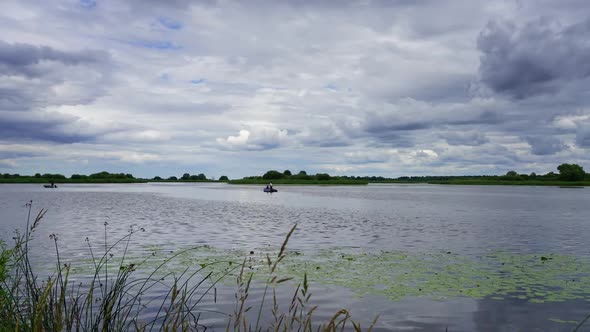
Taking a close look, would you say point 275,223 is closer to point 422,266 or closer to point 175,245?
point 175,245

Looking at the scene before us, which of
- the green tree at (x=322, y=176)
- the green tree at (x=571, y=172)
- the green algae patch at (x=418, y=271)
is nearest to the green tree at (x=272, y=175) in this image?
the green tree at (x=322, y=176)

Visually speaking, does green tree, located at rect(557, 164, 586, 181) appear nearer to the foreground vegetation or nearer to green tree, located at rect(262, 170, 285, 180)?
green tree, located at rect(262, 170, 285, 180)

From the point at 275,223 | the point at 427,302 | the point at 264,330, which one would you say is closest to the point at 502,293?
the point at 427,302

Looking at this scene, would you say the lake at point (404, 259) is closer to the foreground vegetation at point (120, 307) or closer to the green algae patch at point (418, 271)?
the green algae patch at point (418, 271)

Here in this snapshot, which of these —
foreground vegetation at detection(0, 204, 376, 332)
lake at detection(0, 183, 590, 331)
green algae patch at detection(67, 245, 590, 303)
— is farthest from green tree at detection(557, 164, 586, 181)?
foreground vegetation at detection(0, 204, 376, 332)

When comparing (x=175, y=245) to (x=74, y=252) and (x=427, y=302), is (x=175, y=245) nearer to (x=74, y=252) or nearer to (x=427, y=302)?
(x=74, y=252)

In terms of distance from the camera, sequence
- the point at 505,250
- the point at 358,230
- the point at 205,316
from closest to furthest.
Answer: the point at 205,316 → the point at 505,250 → the point at 358,230

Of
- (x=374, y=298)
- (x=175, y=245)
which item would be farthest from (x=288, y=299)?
(x=175, y=245)

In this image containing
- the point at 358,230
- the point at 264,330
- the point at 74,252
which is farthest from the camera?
the point at 358,230

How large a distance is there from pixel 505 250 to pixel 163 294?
16930mm

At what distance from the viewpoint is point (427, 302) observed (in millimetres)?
12312

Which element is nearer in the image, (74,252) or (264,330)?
(264,330)

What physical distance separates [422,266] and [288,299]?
706 cm

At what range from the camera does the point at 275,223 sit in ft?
A: 110
